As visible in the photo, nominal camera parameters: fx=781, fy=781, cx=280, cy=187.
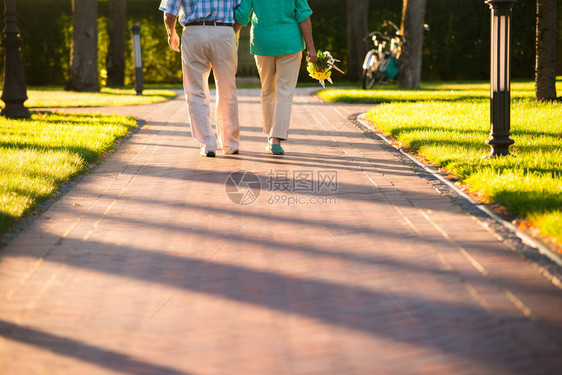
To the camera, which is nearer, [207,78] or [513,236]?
[513,236]

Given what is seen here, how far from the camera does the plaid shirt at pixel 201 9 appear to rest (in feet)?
25.8

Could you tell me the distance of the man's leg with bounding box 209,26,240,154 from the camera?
315 inches

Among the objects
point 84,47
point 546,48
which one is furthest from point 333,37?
point 546,48

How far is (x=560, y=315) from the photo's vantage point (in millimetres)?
3547

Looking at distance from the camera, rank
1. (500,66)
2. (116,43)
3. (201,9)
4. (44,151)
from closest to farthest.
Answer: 1. (500,66)
2. (201,9)
3. (44,151)
4. (116,43)

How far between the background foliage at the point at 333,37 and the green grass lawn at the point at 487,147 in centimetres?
835

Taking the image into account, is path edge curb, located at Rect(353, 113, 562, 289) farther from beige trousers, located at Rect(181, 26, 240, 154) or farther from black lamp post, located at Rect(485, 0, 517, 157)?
beige trousers, located at Rect(181, 26, 240, 154)

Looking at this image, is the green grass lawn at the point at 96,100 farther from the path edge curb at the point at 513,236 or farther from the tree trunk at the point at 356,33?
the path edge curb at the point at 513,236

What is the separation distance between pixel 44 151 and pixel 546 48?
27.6ft

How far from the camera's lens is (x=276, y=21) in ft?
26.8

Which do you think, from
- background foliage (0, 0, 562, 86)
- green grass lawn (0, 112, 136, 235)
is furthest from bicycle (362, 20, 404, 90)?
green grass lawn (0, 112, 136, 235)

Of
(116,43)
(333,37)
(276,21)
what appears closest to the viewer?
(276,21)

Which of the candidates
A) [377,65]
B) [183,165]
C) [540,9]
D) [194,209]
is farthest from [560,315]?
[377,65]

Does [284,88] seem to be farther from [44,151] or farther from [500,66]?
[44,151]
